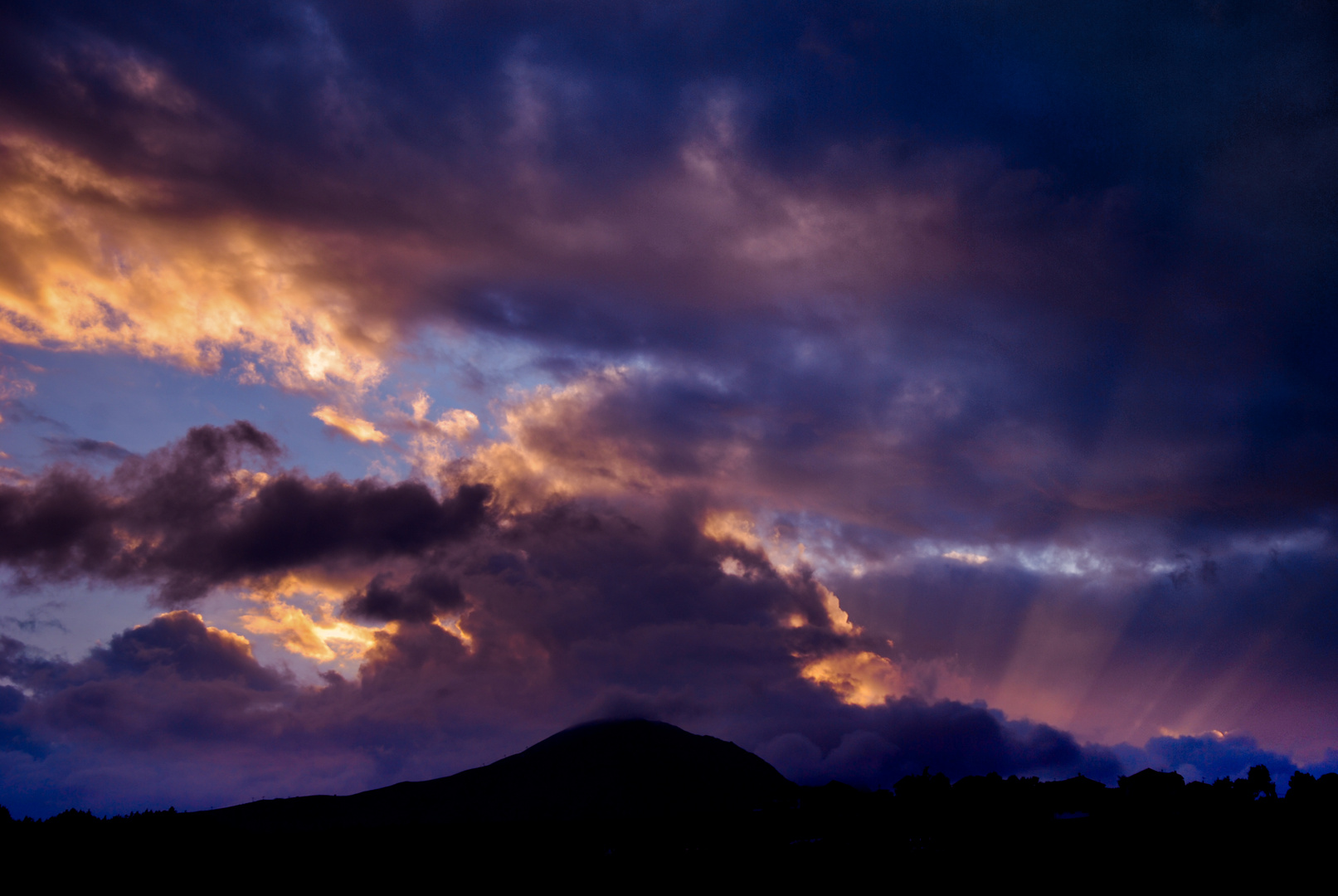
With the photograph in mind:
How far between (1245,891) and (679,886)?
2309 inches

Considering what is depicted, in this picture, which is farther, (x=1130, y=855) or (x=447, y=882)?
(x=447, y=882)

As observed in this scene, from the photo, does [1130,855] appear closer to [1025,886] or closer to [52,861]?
[1025,886]

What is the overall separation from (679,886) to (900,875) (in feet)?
86.4

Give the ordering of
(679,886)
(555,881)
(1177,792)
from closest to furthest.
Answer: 1. (679,886)
2. (555,881)
3. (1177,792)

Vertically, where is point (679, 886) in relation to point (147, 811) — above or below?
below

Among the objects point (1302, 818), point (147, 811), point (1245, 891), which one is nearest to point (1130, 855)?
point (1245, 891)

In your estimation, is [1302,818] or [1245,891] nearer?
[1245,891]

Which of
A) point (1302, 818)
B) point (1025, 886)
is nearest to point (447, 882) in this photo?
point (1025, 886)

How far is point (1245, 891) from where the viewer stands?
7412 cm

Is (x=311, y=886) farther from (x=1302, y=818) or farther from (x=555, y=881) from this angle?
(x=1302, y=818)

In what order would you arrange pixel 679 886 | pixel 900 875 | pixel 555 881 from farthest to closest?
pixel 555 881, pixel 679 886, pixel 900 875

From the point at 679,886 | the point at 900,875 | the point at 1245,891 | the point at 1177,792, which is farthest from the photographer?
the point at 1177,792

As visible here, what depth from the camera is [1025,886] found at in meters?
83.8

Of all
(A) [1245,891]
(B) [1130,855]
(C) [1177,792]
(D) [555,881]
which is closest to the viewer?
(A) [1245,891]
